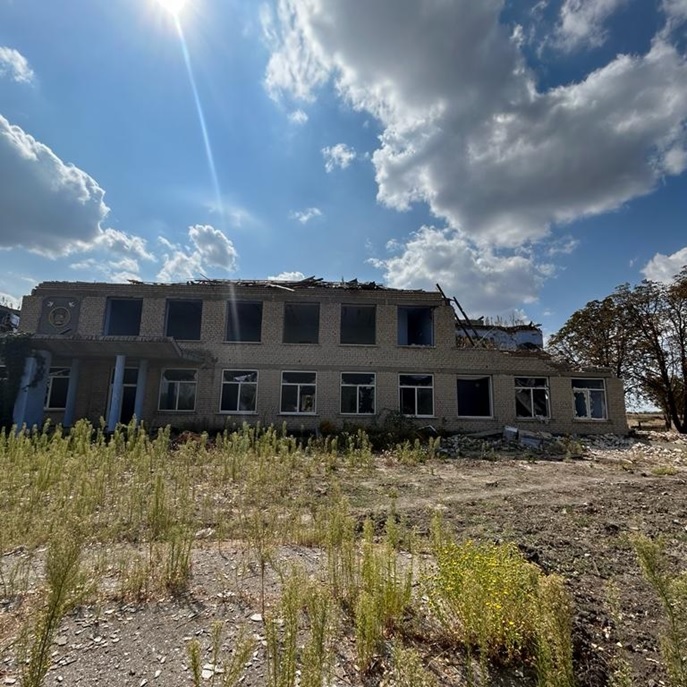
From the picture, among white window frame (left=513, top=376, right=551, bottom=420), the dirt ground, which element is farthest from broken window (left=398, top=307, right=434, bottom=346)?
the dirt ground

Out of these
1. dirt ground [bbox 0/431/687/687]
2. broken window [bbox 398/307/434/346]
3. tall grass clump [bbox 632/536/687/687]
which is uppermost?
broken window [bbox 398/307/434/346]

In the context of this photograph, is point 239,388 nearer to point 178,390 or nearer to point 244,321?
point 178,390

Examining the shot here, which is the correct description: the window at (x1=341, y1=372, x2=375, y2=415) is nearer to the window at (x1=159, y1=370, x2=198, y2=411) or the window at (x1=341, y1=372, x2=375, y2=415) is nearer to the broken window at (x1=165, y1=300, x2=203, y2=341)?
the window at (x1=159, y1=370, x2=198, y2=411)

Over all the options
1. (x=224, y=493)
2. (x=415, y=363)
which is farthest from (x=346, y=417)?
(x=224, y=493)

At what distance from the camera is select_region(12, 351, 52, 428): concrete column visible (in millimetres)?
15727

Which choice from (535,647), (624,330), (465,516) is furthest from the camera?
(624,330)

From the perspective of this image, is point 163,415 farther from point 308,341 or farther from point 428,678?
→ point 428,678

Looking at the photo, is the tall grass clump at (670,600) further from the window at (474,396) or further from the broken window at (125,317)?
the broken window at (125,317)

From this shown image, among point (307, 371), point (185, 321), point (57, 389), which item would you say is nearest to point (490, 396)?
point (307, 371)

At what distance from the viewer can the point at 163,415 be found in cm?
1864

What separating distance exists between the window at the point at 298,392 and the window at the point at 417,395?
173 inches

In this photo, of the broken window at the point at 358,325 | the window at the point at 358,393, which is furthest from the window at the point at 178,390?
the broken window at the point at 358,325

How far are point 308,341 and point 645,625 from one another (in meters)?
18.2

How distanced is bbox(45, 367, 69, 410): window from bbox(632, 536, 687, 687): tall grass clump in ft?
71.8
